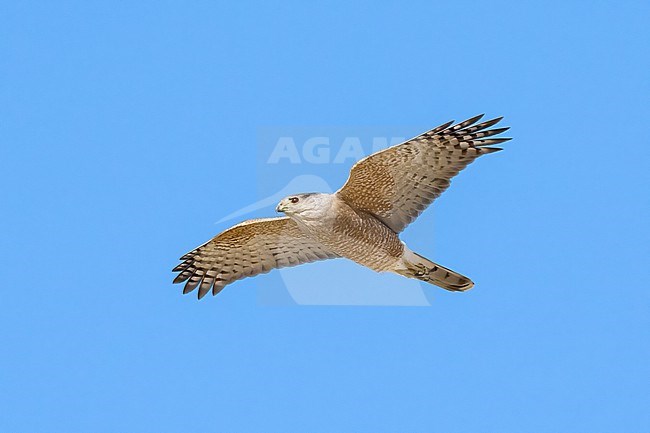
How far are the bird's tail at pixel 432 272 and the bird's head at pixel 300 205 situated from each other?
1.37 m

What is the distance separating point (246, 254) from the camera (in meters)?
16.4

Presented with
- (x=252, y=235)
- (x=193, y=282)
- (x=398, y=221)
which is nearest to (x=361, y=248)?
(x=398, y=221)

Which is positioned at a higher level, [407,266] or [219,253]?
[219,253]

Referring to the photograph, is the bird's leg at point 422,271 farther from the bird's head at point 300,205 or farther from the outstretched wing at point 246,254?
the bird's head at point 300,205

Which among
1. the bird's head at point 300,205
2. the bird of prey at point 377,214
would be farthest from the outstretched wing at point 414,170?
the bird's head at point 300,205

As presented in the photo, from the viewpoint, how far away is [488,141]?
14625 mm

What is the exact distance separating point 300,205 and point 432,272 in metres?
1.92

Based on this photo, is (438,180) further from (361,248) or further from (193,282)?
(193,282)

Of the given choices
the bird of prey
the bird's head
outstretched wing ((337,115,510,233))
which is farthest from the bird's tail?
the bird's head

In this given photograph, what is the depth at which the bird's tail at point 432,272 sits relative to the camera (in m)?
15.2

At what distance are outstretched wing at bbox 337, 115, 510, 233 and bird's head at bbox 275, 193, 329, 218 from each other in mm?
450

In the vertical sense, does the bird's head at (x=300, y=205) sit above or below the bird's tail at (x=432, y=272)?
above

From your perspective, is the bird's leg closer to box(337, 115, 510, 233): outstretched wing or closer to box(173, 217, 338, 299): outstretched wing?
box(337, 115, 510, 233): outstretched wing

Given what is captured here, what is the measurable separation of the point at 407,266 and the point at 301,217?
61.5 inches
